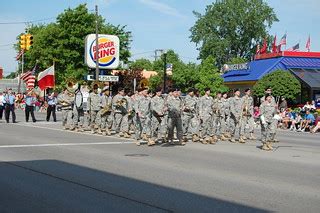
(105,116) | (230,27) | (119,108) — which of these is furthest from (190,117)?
(230,27)

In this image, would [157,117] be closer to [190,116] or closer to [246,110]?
[190,116]

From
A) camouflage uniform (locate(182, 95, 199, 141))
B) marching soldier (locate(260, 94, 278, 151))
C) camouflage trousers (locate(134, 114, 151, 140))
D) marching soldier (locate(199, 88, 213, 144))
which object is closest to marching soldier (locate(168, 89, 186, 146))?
camouflage trousers (locate(134, 114, 151, 140))

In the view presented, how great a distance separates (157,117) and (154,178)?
713 cm

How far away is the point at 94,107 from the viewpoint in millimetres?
21938

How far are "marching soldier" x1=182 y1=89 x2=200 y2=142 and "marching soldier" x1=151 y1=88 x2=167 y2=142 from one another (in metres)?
1.17

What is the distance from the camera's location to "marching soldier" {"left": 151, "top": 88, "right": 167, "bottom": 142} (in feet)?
56.8

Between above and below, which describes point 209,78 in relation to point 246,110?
above

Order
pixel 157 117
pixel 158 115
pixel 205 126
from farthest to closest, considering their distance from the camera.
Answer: pixel 205 126, pixel 157 117, pixel 158 115

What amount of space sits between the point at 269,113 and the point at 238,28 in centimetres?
6336

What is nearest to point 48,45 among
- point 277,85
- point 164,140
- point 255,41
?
point 277,85

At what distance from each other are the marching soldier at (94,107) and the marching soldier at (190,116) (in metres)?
4.55

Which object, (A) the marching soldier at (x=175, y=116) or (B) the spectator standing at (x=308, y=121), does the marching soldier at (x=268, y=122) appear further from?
(B) the spectator standing at (x=308, y=121)

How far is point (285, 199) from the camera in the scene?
28.1ft

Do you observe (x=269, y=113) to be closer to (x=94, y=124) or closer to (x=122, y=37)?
(x=94, y=124)
